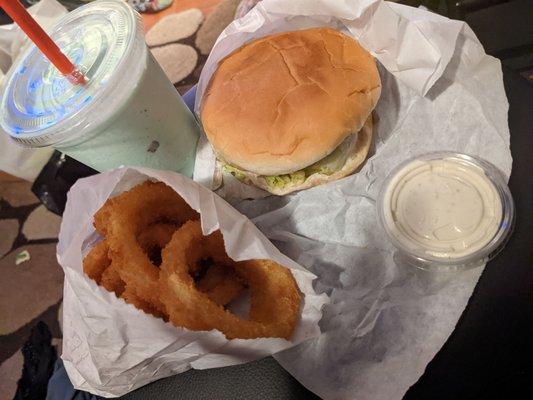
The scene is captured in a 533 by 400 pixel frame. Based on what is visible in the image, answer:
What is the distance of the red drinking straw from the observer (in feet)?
2.98

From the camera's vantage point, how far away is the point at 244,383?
98cm

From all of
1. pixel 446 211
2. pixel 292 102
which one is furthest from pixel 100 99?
pixel 446 211

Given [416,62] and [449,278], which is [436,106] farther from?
[449,278]

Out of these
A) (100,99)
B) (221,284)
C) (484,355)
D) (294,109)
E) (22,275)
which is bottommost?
(22,275)

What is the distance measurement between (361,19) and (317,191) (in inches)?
15.6

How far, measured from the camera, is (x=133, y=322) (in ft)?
2.69

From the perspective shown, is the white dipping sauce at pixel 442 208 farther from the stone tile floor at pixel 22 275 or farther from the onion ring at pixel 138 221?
the stone tile floor at pixel 22 275

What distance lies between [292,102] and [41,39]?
497 mm

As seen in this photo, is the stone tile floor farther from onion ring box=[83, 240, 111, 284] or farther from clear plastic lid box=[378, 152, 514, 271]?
clear plastic lid box=[378, 152, 514, 271]

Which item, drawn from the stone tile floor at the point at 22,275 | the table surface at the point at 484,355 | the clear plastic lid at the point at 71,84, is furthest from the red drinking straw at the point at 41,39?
the stone tile floor at the point at 22,275

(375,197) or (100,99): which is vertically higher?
(100,99)

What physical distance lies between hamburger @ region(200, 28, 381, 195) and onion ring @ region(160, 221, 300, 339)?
22 centimetres

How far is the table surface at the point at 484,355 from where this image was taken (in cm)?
88

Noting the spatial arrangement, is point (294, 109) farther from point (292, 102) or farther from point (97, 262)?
point (97, 262)
